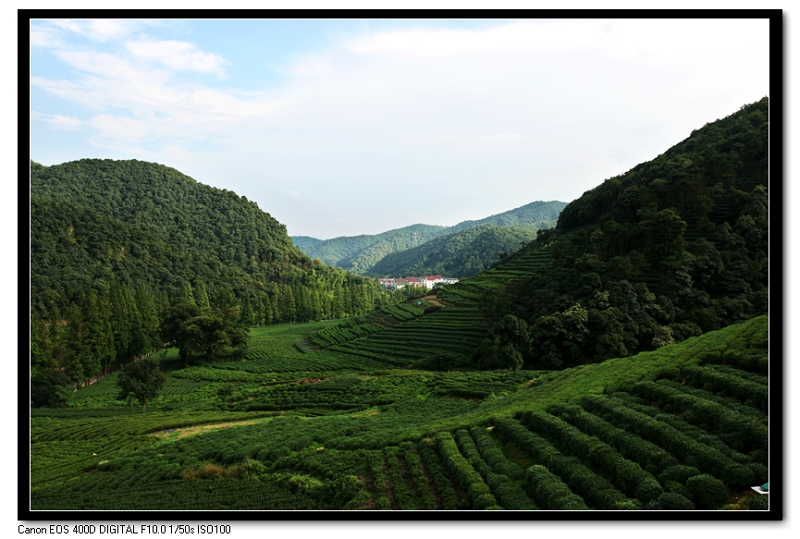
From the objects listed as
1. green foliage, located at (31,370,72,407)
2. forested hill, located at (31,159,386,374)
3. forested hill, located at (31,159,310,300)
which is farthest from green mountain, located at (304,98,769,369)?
forested hill, located at (31,159,310,300)

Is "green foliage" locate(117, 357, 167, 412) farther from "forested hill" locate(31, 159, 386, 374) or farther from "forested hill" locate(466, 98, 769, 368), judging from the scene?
"forested hill" locate(466, 98, 769, 368)

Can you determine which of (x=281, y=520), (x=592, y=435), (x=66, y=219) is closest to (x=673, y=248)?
(x=592, y=435)

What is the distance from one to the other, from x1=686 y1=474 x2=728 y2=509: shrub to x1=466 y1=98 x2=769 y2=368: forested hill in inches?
938

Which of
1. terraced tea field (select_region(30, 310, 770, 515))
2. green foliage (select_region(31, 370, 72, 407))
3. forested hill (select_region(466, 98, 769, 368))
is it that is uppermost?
forested hill (select_region(466, 98, 769, 368))

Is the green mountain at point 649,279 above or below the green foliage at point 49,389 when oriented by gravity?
above

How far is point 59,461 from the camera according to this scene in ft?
52.4

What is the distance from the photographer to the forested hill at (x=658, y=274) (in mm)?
29453

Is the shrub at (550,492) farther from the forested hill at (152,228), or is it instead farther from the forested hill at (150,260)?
the forested hill at (152,228)

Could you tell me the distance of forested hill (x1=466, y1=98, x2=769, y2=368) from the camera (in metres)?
29.5

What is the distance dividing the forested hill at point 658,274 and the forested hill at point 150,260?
3126 centimetres

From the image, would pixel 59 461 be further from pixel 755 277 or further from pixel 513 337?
pixel 755 277

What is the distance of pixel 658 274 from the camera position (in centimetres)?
3341

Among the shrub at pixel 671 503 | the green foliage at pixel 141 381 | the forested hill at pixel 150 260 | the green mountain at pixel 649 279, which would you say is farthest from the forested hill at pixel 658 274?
the forested hill at pixel 150 260

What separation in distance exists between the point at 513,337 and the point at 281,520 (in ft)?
90.3
